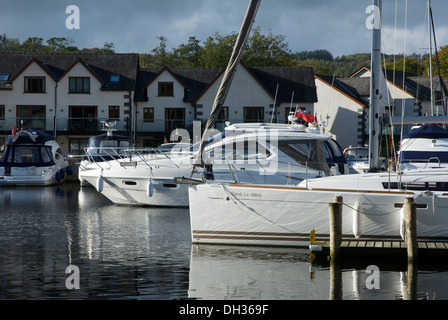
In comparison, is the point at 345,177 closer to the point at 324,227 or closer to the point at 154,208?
the point at 324,227

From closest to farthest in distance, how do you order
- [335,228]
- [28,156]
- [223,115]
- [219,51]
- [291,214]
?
[335,228]
[291,214]
[28,156]
[223,115]
[219,51]

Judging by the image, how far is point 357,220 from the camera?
15477mm

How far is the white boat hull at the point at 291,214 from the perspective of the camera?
15.3 m

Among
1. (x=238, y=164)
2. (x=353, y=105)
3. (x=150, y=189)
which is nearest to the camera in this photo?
(x=238, y=164)

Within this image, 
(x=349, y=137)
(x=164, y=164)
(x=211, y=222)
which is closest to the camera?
(x=211, y=222)

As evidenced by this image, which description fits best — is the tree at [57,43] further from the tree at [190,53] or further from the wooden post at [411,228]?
the wooden post at [411,228]

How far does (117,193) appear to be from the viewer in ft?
84.0

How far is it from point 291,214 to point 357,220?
1.50 meters

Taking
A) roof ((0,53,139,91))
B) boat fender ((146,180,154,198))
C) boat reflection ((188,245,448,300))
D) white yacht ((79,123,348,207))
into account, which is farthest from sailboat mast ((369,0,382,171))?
roof ((0,53,139,91))

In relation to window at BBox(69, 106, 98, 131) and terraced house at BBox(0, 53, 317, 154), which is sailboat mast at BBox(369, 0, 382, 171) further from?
window at BBox(69, 106, 98, 131)

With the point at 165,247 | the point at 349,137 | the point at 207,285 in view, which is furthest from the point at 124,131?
the point at 207,285

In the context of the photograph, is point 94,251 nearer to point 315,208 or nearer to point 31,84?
point 315,208

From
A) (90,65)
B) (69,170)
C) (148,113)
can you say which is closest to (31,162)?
(69,170)
